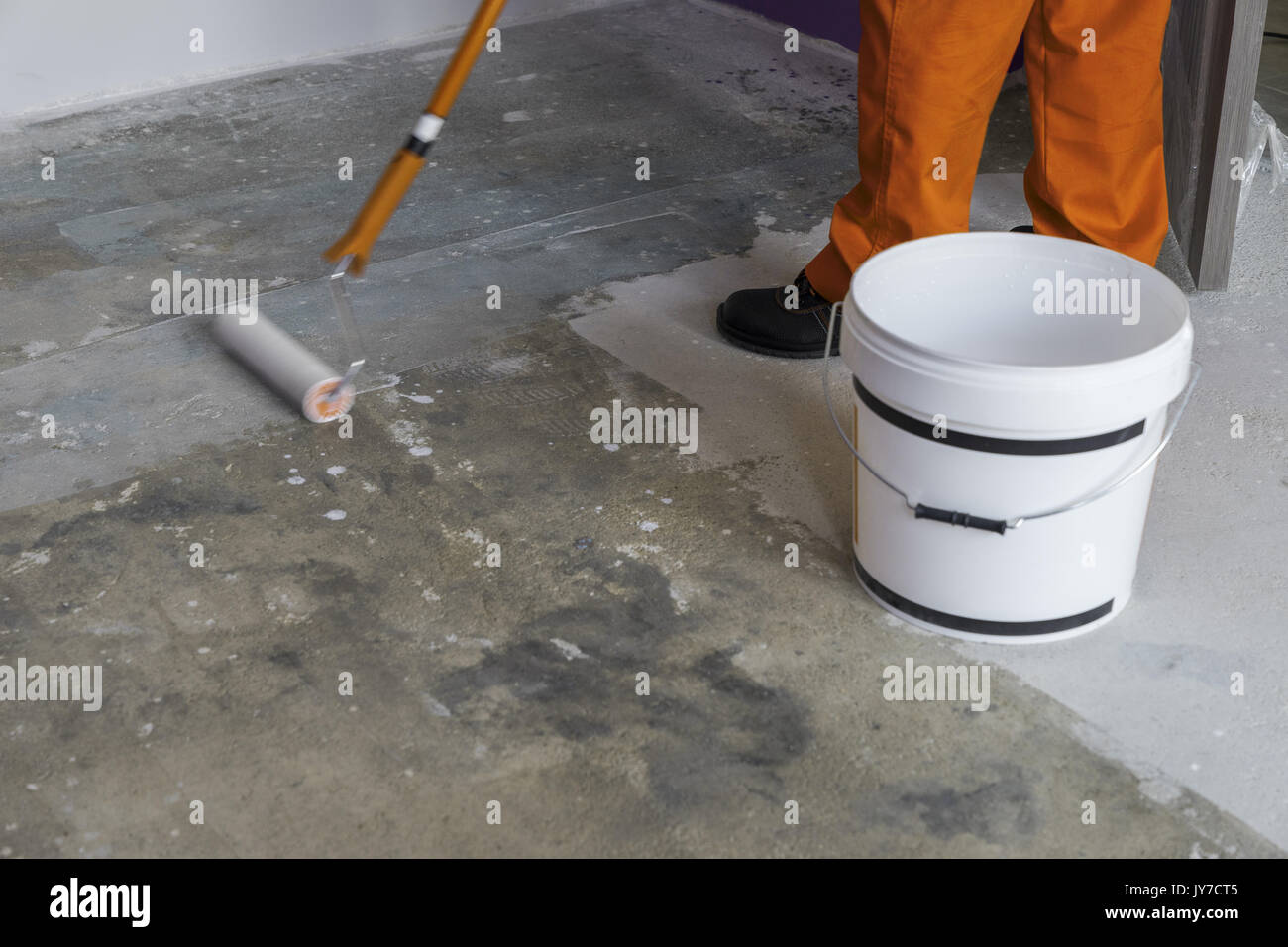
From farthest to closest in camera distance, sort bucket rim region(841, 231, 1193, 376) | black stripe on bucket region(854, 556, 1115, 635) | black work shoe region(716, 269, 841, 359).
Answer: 1. black work shoe region(716, 269, 841, 359)
2. black stripe on bucket region(854, 556, 1115, 635)
3. bucket rim region(841, 231, 1193, 376)

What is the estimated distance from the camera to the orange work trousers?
1.94m

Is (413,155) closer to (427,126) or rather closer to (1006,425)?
(427,126)

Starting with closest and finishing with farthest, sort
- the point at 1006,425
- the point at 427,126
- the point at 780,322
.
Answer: the point at 1006,425
the point at 427,126
the point at 780,322

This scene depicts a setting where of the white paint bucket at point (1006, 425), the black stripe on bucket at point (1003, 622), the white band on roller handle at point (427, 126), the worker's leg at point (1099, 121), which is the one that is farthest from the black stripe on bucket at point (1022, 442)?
the worker's leg at point (1099, 121)

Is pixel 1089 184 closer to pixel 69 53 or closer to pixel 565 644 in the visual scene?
pixel 565 644

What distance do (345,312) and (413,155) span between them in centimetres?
28

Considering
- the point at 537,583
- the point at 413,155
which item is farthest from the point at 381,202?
the point at 537,583

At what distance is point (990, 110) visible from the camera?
2.12 meters

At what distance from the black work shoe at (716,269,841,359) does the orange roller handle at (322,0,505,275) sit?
0.74 meters

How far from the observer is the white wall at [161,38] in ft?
11.3

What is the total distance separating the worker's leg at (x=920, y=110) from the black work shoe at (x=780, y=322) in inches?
3.7

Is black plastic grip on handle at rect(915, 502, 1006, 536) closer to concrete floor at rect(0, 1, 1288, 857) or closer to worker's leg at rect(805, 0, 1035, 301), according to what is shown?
concrete floor at rect(0, 1, 1288, 857)

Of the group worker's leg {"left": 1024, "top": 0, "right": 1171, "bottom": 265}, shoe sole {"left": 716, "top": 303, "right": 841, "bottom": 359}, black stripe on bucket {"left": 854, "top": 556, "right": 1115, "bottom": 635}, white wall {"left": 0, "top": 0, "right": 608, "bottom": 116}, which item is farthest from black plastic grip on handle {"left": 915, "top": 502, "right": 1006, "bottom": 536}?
white wall {"left": 0, "top": 0, "right": 608, "bottom": 116}

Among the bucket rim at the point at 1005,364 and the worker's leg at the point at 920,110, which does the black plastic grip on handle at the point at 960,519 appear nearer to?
the bucket rim at the point at 1005,364
